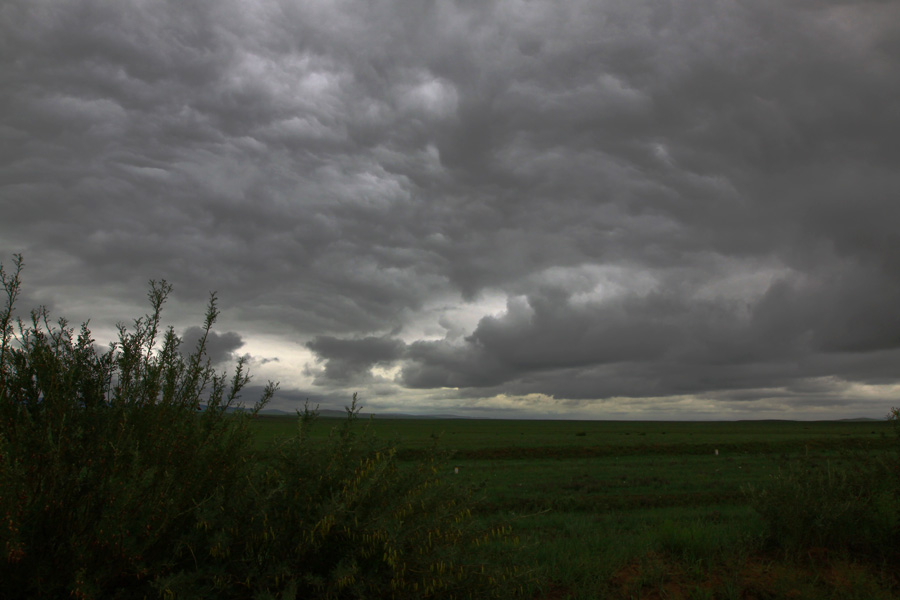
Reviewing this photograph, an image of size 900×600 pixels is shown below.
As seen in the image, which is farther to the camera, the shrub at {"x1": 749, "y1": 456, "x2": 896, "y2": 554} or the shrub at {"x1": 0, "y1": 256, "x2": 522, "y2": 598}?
the shrub at {"x1": 749, "y1": 456, "x2": 896, "y2": 554}

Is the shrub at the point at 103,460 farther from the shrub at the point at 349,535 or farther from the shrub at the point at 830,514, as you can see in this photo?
the shrub at the point at 830,514

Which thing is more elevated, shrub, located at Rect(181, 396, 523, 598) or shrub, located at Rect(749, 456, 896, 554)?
shrub, located at Rect(181, 396, 523, 598)

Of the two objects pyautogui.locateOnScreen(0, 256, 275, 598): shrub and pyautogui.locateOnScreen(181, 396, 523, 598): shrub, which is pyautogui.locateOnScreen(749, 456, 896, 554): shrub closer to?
pyautogui.locateOnScreen(181, 396, 523, 598): shrub

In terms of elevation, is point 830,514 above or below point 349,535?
below

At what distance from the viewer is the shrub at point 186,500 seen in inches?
146

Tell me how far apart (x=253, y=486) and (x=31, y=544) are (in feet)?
4.64

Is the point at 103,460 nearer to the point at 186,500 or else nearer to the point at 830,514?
the point at 186,500

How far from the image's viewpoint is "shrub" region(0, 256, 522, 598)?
3699 millimetres

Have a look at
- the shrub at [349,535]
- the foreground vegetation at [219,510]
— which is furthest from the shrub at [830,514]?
the shrub at [349,535]

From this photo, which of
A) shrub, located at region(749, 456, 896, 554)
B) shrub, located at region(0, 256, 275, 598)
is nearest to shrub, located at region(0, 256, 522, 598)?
shrub, located at region(0, 256, 275, 598)

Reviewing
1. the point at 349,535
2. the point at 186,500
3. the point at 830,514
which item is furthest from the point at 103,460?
the point at 830,514

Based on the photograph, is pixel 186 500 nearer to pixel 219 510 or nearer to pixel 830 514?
pixel 219 510

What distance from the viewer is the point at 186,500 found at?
4.33 m

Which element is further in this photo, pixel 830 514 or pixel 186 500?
pixel 830 514
